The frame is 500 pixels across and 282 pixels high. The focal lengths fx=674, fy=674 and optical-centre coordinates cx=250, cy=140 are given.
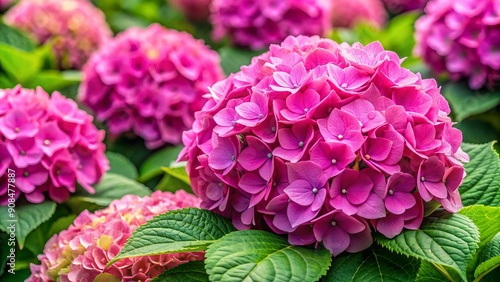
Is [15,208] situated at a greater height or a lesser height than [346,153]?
lesser

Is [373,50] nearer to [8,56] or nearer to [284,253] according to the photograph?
[284,253]

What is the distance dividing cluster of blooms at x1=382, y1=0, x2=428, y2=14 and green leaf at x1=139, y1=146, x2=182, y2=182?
→ 2.41 m

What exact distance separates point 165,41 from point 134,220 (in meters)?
→ 1.11

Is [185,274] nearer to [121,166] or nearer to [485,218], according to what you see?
[485,218]

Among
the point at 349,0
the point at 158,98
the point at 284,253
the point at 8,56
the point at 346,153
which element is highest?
the point at 346,153

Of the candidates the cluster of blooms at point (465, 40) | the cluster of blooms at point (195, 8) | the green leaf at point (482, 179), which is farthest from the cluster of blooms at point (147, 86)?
the cluster of blooms at point (195, 8)

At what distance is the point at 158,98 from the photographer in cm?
247

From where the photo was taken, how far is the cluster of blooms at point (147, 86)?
8.08 ft

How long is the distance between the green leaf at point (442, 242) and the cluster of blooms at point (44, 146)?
98 cm

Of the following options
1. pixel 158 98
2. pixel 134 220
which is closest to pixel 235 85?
pixel 134 220

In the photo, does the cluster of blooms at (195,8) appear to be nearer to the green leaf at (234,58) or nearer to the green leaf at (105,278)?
the green leaf at (234,58)

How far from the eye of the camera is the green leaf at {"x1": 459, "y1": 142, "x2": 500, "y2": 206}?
4.81 feet

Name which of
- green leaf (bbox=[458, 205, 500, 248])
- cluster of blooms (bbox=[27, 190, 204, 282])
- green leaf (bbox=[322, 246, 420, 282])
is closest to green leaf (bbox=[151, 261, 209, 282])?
cluster of blooms (bbox=[27, 190, 204, 282])

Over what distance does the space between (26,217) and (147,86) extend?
801mm
